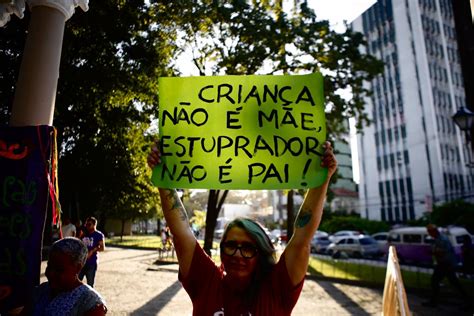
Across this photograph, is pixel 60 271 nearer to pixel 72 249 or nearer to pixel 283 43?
pixel 72 249

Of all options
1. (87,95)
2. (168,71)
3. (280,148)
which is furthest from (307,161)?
(168,71)

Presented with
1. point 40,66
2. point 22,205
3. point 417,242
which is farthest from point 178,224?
point 417,242

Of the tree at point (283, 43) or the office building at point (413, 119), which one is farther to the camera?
the office building at point (413, 119)

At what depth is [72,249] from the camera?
7.88ft

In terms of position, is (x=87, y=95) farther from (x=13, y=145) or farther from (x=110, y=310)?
(x=13, y=145)

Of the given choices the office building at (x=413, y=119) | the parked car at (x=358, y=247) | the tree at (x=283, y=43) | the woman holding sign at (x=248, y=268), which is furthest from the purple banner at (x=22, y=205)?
the office building at (x=413, y=119)

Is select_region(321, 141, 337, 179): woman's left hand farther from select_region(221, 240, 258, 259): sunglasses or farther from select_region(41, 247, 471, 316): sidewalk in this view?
select_region(41, 247, 471, 316): sidewalk

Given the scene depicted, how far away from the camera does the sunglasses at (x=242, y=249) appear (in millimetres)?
2064

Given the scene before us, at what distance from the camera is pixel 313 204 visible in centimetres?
218

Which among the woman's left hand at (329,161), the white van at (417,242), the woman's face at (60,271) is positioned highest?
the woman's left hand at (329,161)

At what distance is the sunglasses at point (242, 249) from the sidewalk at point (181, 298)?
6.59 meters

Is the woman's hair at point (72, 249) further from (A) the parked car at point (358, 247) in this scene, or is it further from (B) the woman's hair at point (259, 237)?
(A) the parked car at point (358, 247)

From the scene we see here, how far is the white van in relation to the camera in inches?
810

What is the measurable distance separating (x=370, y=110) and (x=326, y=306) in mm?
61568
